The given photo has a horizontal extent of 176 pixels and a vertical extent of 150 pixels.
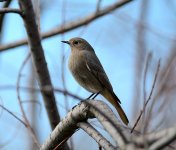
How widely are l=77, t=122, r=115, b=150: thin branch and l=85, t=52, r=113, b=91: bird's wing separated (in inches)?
79.4

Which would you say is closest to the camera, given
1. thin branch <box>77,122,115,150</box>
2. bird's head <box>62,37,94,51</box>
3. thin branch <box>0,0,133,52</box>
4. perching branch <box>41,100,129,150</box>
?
thin branch <box>77,122,115,150</box>

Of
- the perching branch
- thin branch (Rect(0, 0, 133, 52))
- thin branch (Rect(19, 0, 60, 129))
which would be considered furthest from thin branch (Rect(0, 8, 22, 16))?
the perching branch

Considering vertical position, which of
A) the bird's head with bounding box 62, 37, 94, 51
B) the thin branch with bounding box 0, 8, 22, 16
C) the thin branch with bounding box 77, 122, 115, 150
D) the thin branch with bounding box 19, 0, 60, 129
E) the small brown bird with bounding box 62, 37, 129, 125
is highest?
the thin branch with bounding box 77, 122, 115, 150

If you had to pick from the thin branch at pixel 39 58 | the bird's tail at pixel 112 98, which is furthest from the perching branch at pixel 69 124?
the bird's tail at pixel 112 98

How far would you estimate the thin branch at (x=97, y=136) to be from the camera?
1.82 meters

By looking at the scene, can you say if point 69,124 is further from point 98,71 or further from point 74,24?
point 98,71

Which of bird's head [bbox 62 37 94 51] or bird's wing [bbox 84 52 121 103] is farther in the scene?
bird's head [bbox 62 37 94 51]

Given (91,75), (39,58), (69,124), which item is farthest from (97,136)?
(91,75)

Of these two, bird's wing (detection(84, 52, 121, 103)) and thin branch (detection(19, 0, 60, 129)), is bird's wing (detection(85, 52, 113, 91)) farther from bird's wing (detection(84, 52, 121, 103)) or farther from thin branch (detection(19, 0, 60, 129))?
thin branch (detection(19, 0, 60, 129))

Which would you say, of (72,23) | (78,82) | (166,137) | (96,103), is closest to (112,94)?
(78,82)

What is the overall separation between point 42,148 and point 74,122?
35 cm

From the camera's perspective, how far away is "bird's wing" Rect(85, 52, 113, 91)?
4523 mm

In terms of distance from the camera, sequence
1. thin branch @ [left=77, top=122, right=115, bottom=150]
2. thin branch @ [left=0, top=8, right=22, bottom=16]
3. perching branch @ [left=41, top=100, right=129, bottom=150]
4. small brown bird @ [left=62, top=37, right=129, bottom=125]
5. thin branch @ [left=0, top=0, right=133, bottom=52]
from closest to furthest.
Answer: thin branch @ [left=77, top=122, right=115, bottom=150] < perching branch @ [left=41, top=100, right=129, bottom=150] < thin branch @ [left=0, top=8, right=22, bottom=16] < thin branch @ [left=0, top=0, right=133, bottom=52] < small brown bird @ [left=62, top=37, right=129, bottom=125]

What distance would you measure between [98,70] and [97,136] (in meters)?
Answer: 2.61
